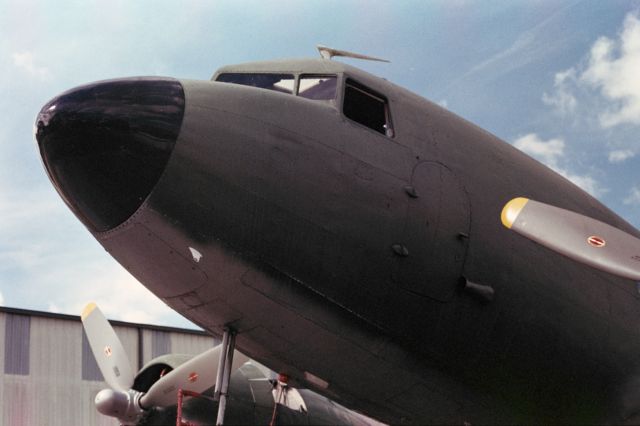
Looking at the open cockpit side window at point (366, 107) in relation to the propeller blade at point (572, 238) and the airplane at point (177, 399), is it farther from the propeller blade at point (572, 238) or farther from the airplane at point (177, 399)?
the airplane at point (177, 399)

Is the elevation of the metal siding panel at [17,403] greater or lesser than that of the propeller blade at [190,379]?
greater

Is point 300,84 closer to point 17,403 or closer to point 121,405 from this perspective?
point 121,405

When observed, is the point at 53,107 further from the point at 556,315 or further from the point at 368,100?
the point at 556,315

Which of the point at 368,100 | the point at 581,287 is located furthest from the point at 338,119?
the point at 581,287

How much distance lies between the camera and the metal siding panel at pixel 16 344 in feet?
85.0

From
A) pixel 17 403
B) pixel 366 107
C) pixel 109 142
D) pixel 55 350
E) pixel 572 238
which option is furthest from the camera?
pixel 55 350

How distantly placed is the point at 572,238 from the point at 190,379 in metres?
6.60

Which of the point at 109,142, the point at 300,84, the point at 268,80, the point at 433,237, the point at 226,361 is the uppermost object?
the point at 268,80

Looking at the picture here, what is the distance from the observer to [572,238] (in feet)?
24.5

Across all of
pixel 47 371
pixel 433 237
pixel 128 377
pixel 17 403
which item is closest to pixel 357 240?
pixel 433 237

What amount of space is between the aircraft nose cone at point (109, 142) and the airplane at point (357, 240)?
0.02m

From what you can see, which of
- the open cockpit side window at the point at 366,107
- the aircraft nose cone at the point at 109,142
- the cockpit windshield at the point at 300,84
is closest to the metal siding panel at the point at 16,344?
the cockpit windshield at the point at 300,84

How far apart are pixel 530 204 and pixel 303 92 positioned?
2627 mm

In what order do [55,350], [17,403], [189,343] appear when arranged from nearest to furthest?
[17,403] < [55,350] < [189,343]
